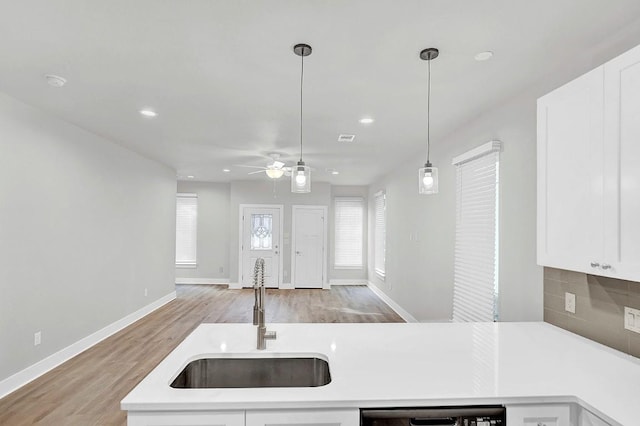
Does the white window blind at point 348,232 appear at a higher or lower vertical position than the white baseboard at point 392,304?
higher

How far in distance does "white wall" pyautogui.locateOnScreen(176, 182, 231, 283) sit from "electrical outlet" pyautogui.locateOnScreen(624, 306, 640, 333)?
25.7 ft

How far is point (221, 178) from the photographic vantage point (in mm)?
8133

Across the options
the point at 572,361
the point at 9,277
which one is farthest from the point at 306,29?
the point at 9,277

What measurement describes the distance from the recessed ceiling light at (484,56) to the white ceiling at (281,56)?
0.05 meters

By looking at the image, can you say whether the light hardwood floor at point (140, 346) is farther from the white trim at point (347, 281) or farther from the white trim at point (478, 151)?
the white trim at point (478, 151)

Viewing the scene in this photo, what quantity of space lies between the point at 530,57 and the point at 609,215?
4.00 ft

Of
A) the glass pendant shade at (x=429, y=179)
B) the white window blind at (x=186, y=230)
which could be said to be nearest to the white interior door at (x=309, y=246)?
the white window blind at (x=186, y=230)

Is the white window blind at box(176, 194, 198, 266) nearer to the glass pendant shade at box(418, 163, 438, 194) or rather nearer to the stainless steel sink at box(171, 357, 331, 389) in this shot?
the glass pendant shade at box(418, 163, 438, 194)

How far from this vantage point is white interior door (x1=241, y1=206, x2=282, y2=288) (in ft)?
27.5

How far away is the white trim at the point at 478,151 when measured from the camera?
2986mm

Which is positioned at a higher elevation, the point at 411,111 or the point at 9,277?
the point at 411,111

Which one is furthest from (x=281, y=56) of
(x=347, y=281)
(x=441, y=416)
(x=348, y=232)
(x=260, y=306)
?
(x=347, y=281)

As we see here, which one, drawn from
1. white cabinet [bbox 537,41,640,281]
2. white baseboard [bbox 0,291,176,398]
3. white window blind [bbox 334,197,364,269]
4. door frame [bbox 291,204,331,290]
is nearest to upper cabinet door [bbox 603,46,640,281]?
white cabinet [bbox 537,41,640,281]

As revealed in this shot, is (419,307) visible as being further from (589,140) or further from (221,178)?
(221,178)
